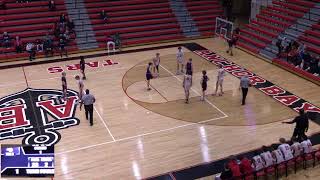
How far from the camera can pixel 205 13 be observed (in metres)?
29.9

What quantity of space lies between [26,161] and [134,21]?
69.7ft

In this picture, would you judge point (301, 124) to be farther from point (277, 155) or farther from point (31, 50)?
point (31, 50)

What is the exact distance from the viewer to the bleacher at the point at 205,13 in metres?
28.8

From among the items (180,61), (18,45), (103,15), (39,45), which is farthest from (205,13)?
(18,45)

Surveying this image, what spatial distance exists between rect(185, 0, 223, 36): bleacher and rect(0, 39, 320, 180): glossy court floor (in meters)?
7.40

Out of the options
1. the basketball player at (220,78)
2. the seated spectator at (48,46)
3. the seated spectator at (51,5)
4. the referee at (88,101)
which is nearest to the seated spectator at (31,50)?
the seated spectator at (48,46)

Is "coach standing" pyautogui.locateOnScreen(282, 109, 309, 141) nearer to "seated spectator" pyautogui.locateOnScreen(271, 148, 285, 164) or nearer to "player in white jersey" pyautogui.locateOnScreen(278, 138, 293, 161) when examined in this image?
"player in white jersey" pyautogui.locateOnScreen(278, 138, 293, 161)

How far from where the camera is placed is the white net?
2691cm

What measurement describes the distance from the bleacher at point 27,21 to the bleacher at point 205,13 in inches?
381

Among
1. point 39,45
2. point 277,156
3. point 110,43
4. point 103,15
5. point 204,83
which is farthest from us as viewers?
point 103,15

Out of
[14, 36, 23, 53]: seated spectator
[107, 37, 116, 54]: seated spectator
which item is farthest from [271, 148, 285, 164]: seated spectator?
[14, 36, 23, 53]: seated spectator

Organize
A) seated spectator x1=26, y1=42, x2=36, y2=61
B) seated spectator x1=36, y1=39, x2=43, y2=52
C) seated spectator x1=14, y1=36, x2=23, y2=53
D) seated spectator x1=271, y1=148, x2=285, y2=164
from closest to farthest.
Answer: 1. seated spectator x1=271, y1=148, x2=285, y2=164
2. seated spectator x1=26, y1=42, x2=36, y2=61
3. seated spectator x1=14, y1=36, x2=23, y2=53
4. seated spectator x1=36, y1=39, x2=43, y2=52

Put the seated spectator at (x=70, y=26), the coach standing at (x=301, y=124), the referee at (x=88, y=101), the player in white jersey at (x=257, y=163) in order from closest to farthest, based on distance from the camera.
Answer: the player in white jersey at (x=257, y=163), the coach standing at (x=301, y=124), the referee at (x=88, y=101), the seated spectator at (x=70, y=26)

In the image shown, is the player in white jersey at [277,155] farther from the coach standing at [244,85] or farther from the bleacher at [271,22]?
the bleacher at [271,22]
